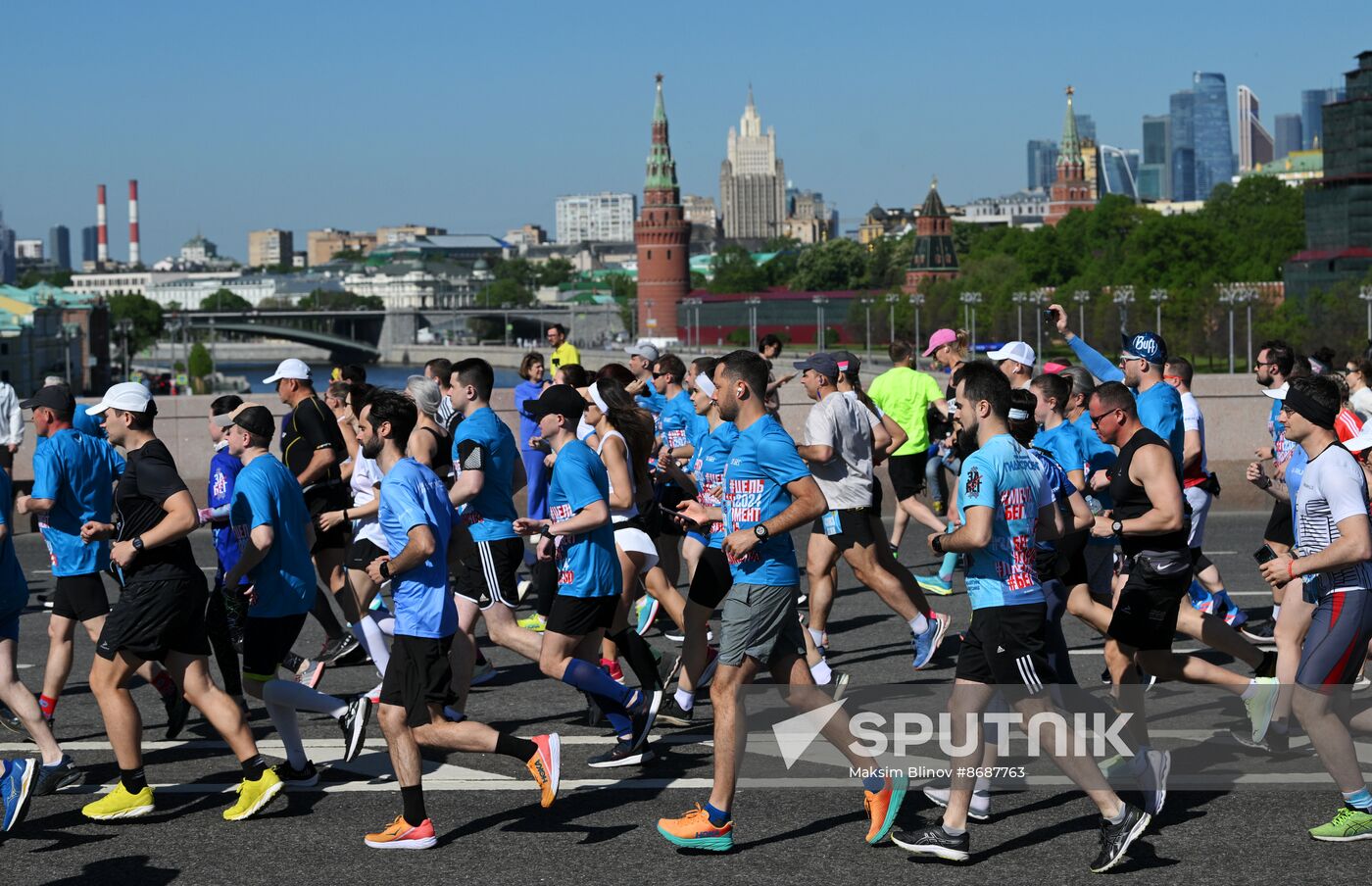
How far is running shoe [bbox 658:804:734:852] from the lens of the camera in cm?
632

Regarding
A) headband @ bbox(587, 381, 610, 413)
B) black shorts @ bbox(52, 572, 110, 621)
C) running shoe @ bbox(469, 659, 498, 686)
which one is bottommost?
running shoe @ bbox(469, 659, 498, 686)

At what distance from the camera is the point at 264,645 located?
7.39m

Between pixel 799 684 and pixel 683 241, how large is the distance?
550 ft

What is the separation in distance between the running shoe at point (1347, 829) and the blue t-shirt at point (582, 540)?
3.01 metres

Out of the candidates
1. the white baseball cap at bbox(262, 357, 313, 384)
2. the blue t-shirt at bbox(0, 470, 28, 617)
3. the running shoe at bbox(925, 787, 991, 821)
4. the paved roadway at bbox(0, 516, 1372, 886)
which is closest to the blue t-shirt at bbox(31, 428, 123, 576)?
the blue t-shirt at bbox(0, 470, 28, 617)

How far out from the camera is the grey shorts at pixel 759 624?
6383 mm

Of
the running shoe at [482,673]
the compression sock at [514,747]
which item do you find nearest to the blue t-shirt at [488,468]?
the running shoe at [482,673]

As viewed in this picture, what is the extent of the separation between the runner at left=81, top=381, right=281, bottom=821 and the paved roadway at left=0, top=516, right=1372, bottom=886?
0.14 meters

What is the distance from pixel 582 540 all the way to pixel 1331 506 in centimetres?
300

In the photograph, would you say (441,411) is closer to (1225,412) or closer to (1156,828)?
(1156,828)

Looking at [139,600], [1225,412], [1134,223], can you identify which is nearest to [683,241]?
[1134,223]

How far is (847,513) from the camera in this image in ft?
31.1

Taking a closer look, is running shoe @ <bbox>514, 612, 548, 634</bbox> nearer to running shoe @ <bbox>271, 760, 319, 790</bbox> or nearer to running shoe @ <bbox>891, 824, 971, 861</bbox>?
running shoe @ <bbox>271, 760, 319, 790</bbox>

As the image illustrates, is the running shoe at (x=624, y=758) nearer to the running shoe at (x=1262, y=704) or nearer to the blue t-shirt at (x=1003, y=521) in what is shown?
the blue t-shirt at (x=1003, y=521)
